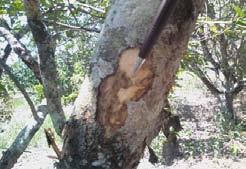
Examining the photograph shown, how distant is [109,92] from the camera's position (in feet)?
2.20

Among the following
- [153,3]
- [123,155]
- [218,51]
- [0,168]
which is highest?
[153,3]

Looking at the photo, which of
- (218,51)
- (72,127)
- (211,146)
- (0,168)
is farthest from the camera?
(218,51)

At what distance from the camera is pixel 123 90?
2.18ft

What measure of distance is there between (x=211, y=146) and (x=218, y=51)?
1616mm

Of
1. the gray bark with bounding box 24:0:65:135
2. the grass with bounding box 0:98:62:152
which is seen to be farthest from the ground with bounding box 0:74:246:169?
the gray bark with bounding box 24:0:65:135

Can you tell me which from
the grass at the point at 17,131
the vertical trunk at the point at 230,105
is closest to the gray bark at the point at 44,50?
the grass at the point at 17,131

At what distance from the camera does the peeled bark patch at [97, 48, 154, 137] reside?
65 cm

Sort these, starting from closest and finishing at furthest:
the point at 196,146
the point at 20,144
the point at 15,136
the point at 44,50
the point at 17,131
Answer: the point at 44,50 → the point at 20,144 → the point at 196,146 → the point at 15,136 → the point at 17,131

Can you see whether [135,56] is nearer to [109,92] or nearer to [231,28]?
[109,92]

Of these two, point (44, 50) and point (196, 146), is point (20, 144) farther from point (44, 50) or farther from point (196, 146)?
point (196, 146)

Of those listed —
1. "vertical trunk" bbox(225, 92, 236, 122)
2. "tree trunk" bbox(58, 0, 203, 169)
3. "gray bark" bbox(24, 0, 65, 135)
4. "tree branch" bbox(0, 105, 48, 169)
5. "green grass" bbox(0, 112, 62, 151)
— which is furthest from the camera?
"vertical trunk" bbox(225, 92, 236, 122)

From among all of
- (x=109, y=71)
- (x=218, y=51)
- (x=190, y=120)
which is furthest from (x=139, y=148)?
(x=190, y=120)

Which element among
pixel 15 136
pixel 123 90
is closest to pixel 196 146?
pixel 15 136

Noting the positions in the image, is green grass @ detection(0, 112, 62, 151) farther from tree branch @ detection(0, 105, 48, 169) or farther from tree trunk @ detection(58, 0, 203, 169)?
tree trunk @ detection(58, 0, 203, 169)
